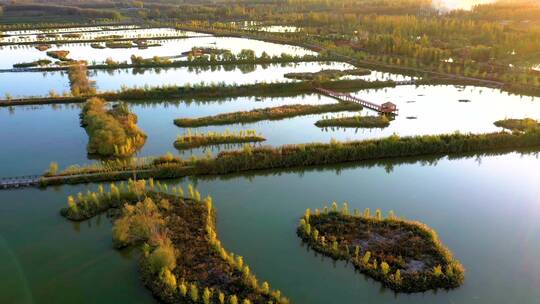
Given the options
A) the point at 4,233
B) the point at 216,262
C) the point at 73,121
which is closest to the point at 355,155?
the point at 216,262

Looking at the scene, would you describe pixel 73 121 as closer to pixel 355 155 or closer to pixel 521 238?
pixel 355 155

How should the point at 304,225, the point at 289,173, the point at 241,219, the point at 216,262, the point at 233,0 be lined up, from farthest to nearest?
the point at 233,0 → the point at 289,173 → the point at 241,219 → the point at 304,225 → the point at 216,262

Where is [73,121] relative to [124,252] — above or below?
above

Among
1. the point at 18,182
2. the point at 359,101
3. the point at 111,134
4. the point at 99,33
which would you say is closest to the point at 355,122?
the point at 359,101

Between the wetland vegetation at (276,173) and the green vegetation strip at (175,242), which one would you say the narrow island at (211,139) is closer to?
the wetland vegetation at (276,173)

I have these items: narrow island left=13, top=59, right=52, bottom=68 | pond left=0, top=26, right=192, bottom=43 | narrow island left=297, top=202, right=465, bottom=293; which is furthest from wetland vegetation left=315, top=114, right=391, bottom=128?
pond left=0, top=26, right=192, bottom=43

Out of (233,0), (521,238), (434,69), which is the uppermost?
(233,0)

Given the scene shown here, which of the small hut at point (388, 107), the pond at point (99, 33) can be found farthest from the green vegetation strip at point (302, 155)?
the pond at point (99, 33)
